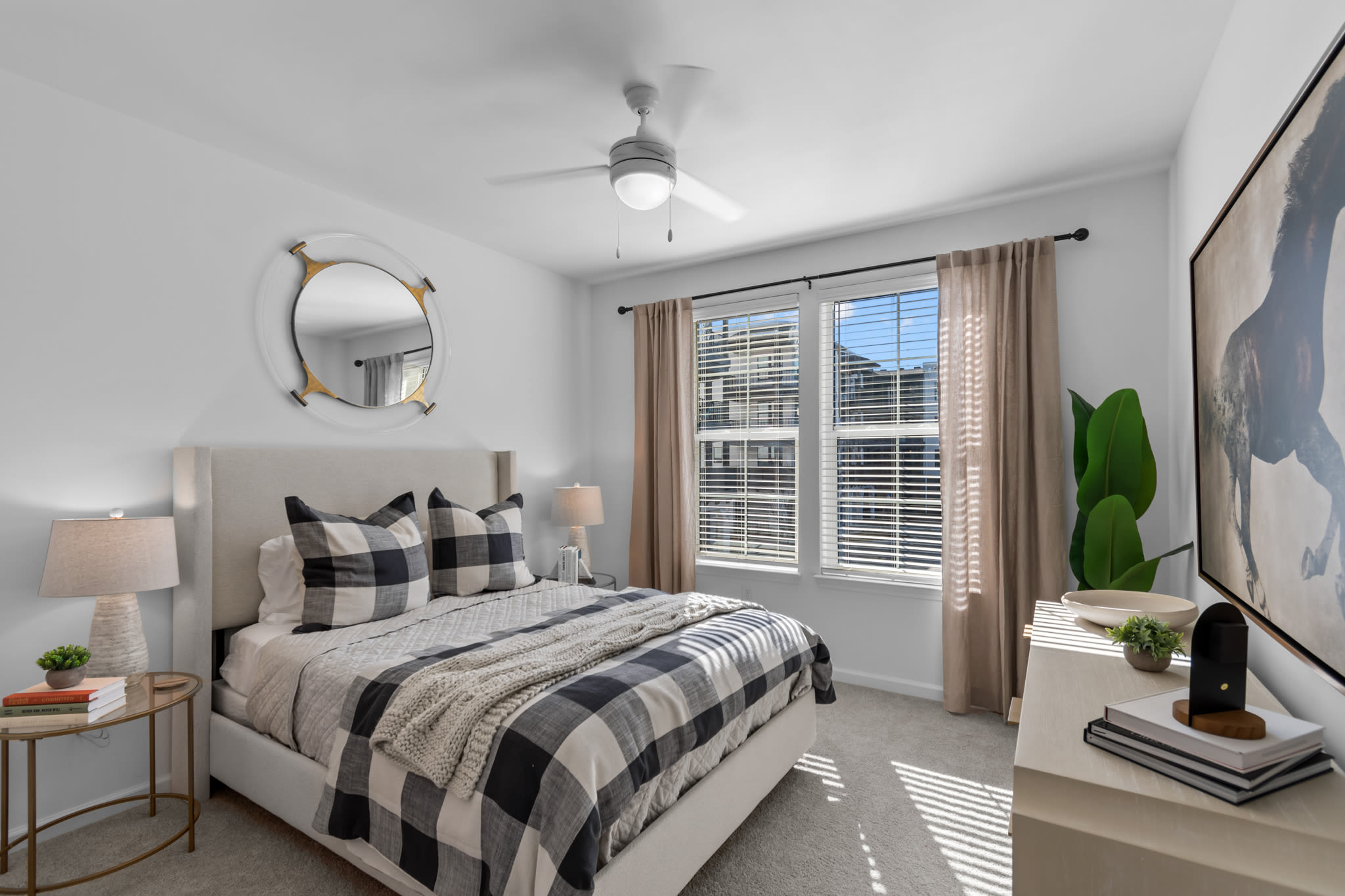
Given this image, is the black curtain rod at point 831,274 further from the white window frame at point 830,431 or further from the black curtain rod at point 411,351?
the black curtain rod at point 411,351

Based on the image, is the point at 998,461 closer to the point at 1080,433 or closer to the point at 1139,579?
the point at 1080,433

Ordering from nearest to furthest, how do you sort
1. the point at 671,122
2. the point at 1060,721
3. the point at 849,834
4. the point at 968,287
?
the point at 1060,721
the point at 849,834
the point at 671,122
the point at 968,287

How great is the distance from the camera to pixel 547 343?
14.8ft

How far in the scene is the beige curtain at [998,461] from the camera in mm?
3131

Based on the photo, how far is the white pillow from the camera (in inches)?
105

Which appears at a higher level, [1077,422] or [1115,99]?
[1115,99]

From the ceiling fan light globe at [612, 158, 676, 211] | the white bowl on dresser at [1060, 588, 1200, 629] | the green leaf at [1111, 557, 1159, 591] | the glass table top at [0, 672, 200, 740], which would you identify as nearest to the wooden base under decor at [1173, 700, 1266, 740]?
the white bowl on dresser at [1060, 588, 1200, 629]

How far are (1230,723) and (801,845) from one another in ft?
4.91

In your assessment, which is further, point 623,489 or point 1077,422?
point 623,489

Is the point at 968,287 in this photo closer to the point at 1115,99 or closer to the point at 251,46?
the point at 1115,99

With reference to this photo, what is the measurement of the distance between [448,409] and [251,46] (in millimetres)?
2007

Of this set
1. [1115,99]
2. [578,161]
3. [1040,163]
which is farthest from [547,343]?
[1115,99]

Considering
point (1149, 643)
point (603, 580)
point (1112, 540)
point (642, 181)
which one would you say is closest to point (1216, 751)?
point (1149, 643)

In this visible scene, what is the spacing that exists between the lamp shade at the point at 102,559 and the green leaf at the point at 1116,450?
3.53 metres
